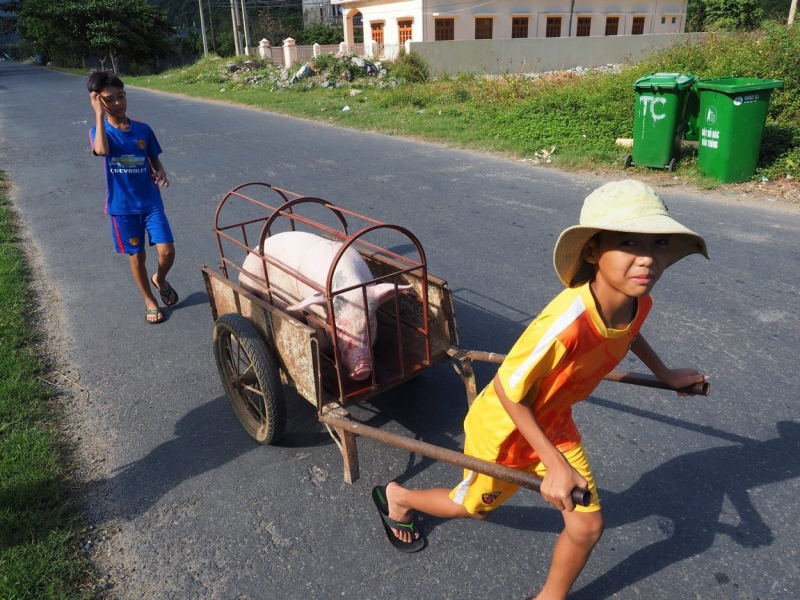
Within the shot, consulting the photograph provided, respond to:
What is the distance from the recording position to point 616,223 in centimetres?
178

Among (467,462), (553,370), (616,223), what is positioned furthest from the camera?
(467,462)

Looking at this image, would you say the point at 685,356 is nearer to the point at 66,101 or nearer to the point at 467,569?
the point at 467,569

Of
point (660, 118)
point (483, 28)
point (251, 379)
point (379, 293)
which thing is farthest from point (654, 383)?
point (483, 28)

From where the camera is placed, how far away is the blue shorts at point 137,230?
187 inches

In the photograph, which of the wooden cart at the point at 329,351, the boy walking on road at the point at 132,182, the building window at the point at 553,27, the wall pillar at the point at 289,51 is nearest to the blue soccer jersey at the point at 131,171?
the boy walking on road at the point at 132,182

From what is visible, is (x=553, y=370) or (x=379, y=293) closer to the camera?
(x=553, y=370)

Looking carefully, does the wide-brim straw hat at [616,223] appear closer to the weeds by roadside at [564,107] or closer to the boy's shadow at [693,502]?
the boy's shadow at [693,502]

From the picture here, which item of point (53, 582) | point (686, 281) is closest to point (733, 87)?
point (686, 281)

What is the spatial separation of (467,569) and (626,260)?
1429 mm

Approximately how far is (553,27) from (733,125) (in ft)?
97.2

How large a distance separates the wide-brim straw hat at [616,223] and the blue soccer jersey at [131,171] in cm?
376

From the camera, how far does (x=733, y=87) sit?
7516 millimetres

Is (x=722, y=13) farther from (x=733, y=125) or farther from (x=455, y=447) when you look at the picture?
(x=455, y=447)

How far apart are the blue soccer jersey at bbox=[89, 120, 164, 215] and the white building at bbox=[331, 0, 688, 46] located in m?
27.9
